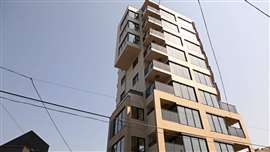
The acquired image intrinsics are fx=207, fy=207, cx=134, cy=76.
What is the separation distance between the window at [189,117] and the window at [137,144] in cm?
377

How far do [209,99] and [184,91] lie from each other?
3.32 meters

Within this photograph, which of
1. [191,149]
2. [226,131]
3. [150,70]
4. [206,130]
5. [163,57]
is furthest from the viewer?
[163,57]

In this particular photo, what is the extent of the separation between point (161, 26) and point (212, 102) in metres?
11.7

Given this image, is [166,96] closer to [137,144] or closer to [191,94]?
[191,94]

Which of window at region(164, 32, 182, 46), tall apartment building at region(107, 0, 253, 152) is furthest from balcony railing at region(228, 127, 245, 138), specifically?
window at region(164, 32, 182, 46)

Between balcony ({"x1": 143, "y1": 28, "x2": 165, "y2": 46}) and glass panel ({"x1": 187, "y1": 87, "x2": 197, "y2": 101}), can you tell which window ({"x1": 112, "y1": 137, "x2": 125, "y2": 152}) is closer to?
glass panel ({"x1": 187, "y1": 87, "x2": 197, "y2": 101})

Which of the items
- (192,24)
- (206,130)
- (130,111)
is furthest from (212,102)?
(192,24)

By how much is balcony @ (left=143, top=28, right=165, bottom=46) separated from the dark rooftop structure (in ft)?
88.3

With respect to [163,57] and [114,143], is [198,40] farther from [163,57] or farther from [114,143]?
[114,143]

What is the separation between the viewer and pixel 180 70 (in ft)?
76.1

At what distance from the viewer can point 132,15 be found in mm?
30828

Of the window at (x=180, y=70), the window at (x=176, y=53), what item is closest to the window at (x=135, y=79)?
the window at (x=180, y=70)

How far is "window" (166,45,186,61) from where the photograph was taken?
80.3 ft

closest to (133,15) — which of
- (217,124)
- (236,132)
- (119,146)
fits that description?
(217,124)
